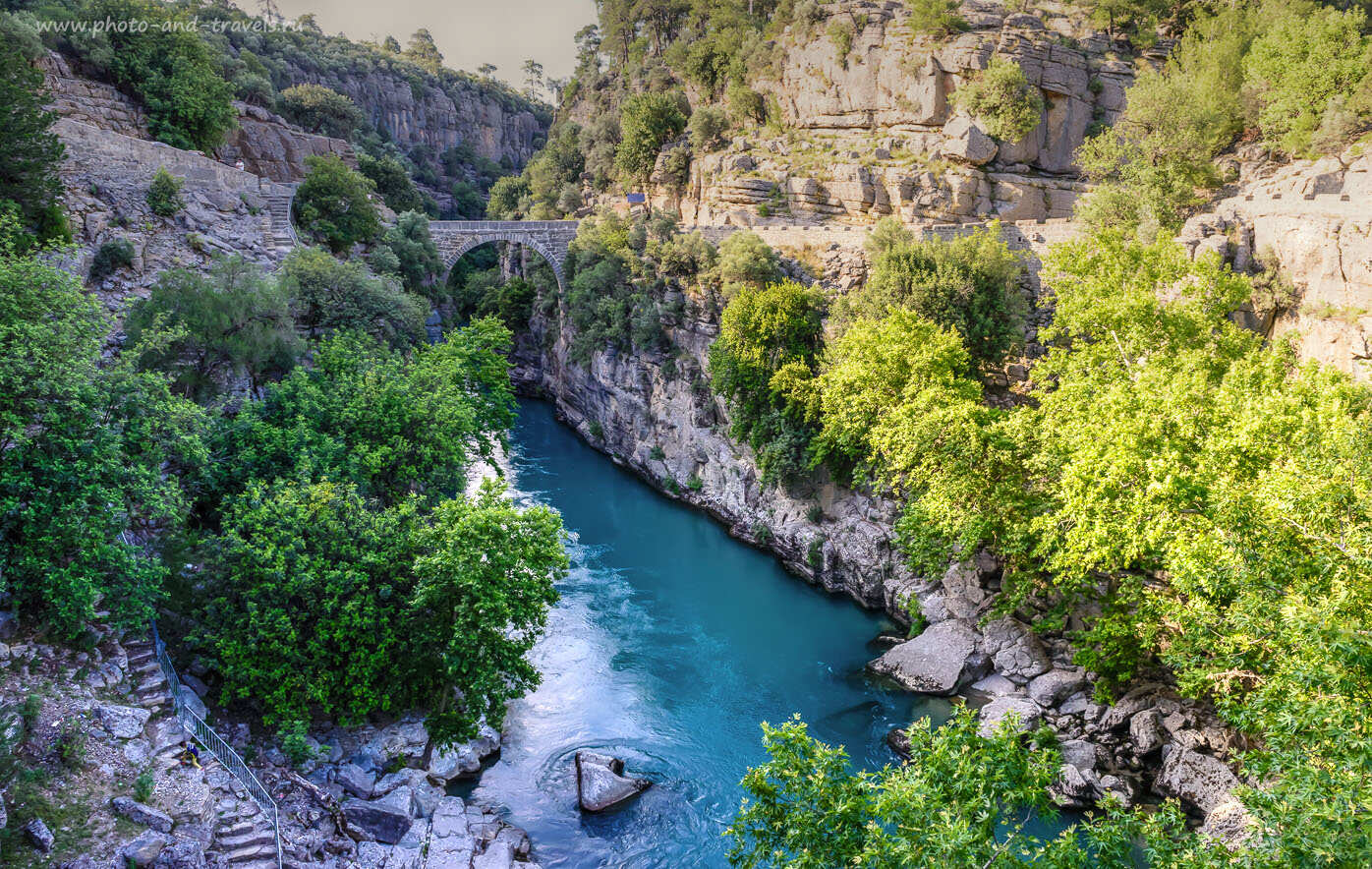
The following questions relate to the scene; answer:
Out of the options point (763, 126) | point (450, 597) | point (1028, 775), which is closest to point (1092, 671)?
point (1028, 775)

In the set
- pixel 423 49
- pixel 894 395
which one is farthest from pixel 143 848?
pixel 423 49

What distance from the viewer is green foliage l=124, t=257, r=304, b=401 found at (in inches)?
734

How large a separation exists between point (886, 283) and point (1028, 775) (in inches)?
701

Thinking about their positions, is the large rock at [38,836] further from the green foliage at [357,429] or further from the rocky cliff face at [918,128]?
the rocky cliff face at [918,128]

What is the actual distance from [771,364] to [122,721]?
826 inches

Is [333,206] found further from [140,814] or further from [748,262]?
[140,814]

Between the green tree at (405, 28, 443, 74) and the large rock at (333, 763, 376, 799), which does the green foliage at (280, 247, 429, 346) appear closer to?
the large rock at (333, 763, 376, 799)

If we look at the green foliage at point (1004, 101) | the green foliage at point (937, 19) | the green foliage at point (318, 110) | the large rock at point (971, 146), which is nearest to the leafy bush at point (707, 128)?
the green foliage at point (937, 19)

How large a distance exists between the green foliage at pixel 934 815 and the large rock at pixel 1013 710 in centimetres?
697

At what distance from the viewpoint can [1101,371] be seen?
63.2 feet

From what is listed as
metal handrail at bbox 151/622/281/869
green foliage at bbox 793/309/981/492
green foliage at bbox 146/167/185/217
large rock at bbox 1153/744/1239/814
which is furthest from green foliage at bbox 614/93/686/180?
large rock at bbox 1153/744/1239/814

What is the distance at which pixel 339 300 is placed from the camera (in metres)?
25.2

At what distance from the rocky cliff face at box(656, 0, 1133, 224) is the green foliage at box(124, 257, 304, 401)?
22227 millimetres

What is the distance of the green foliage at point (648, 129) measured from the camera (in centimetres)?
4251
